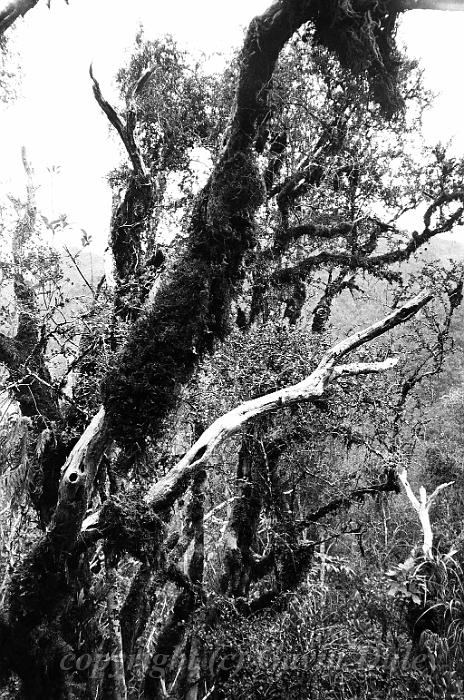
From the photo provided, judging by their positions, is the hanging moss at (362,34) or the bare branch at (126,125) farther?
the bare branch at (126,125)

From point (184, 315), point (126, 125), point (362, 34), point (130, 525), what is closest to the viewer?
point (130, 525)

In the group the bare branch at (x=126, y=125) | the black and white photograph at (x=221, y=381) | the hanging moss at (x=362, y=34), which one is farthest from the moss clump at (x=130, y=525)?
the bare branch at (x=126, y=125)

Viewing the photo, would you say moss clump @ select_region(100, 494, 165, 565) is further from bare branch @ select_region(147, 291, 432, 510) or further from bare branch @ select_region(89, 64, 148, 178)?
bare branch @ select_region(89, 64, 148, 178)

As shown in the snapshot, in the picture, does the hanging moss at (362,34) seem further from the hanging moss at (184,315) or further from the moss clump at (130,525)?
the moss clump at (130,525)

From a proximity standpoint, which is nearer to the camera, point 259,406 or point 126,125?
point 259,406

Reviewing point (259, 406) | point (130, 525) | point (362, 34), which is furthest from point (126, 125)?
point (130, 525)

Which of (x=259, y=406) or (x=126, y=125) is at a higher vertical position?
(x=126, y=125)

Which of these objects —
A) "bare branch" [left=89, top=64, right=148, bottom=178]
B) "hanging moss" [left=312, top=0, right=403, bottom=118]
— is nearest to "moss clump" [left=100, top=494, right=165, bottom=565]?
"hanging moss" [left=312, top=0, right=403, bottom=118]

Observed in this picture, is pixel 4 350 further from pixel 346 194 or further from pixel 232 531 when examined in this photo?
pixel 346 194

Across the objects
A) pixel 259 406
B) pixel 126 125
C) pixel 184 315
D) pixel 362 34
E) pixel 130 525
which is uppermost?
pixel 126 125

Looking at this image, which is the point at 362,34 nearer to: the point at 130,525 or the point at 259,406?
the point at 259,406

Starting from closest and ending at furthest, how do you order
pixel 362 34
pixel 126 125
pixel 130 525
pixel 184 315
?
pixel 130 525 → pixel 362 34 → pixel 184 315 → pixel 126 125

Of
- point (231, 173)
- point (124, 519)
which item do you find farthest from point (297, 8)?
point (124, 519)

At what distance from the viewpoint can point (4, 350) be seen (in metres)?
5.62
